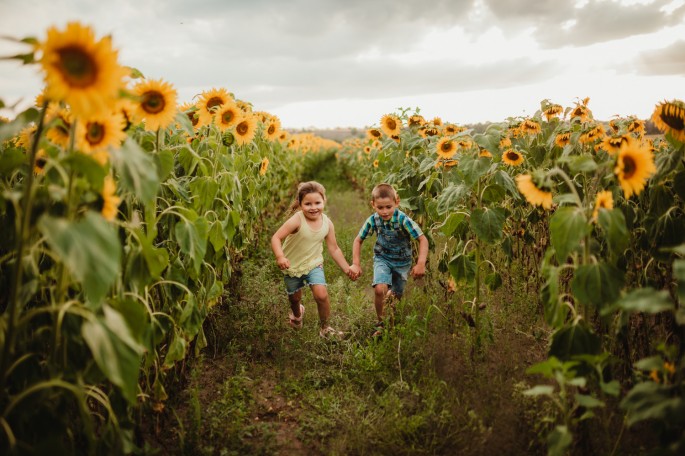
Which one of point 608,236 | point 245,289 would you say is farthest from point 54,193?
point 245,289

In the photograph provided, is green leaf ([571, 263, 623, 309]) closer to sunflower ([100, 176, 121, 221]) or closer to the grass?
the grass

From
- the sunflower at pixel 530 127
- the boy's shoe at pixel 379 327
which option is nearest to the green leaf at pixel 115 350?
the boy's shoe at pixel 379 327

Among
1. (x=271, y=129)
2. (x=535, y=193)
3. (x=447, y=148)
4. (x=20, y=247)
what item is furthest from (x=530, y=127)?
(x=20, y=247)

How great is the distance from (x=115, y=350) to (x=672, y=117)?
263 centimetres

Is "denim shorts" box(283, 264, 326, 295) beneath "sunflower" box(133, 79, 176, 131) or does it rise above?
beneath

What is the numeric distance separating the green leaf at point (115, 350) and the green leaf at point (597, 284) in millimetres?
1760

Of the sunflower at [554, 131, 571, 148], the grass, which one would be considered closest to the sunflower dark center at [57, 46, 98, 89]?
the grass

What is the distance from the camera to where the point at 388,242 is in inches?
154

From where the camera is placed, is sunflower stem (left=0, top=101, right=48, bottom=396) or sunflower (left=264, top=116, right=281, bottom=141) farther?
sunflower (left=264, top=116, right=281, bottom=141)

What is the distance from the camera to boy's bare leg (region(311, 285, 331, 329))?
378 centimetres

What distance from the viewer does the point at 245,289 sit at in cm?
458

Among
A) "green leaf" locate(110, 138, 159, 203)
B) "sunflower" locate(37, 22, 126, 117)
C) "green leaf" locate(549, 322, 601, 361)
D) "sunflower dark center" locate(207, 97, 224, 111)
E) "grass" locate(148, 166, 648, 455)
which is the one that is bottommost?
"grass" locate(148, 166, 648, 455)

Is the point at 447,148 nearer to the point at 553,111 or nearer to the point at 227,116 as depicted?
the point at 553,111

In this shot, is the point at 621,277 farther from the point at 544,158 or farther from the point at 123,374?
the point at 544,158
